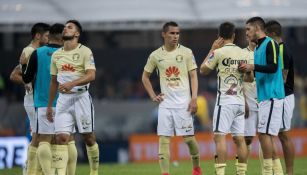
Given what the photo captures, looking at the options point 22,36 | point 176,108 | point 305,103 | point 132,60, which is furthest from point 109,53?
point 176,108

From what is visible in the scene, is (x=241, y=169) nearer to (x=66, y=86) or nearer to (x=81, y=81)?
(x=81, y=81)

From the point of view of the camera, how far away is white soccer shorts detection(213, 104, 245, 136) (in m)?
14.9

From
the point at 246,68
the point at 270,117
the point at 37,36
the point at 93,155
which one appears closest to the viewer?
the point at 246,68

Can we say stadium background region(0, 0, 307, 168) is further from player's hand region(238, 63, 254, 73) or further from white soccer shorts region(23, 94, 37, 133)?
player's hand region(238, 63, 254, 73)

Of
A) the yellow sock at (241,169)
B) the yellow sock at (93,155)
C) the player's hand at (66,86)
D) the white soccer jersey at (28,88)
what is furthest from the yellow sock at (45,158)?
the yellow sock at (241,169)

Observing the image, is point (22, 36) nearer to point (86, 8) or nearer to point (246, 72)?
point (86, 8)

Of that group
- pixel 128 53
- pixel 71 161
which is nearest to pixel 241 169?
pixel 71 161

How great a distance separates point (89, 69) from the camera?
14.8 meters

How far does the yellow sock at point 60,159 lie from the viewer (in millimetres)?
14570

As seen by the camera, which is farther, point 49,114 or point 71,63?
point 49,114

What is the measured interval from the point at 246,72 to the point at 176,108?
1546mm

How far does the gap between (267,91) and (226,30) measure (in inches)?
46.0

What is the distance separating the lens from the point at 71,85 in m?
14.7

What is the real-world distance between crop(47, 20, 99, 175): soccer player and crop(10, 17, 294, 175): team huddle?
1 cm
